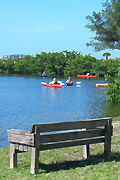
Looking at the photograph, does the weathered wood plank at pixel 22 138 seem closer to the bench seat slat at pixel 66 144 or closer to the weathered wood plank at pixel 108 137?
the bench seat slat at pixel 66 144

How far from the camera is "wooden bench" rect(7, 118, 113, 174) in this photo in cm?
665

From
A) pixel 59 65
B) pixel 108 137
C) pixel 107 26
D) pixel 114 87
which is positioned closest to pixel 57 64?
pixel 59 65

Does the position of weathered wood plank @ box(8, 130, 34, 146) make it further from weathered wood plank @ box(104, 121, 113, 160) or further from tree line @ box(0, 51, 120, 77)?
tree line @ box(0, 51, 120, 77)

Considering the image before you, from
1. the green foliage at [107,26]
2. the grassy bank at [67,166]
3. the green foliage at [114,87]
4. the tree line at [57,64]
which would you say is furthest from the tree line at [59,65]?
the grassy bank at [67,166]

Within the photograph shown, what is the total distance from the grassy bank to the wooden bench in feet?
0.88

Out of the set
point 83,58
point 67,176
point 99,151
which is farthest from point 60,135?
point 83,58

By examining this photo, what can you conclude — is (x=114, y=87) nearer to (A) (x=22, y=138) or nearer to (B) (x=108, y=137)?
(B) (x=108, y=137)

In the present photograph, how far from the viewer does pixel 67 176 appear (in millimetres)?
6363

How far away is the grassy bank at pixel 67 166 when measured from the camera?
6.37 m

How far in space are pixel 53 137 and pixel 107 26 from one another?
14.5 m

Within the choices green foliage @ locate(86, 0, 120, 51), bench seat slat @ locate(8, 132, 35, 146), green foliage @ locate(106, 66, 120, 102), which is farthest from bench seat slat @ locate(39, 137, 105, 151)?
green foliage @ locate(106, 66, 120, 102)

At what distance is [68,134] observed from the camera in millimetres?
7066

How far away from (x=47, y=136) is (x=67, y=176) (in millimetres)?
934

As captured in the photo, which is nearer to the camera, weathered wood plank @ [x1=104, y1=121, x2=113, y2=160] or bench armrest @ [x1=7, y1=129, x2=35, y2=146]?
bench armrest @ [x1=7, y1=129, x2=35, y2=146]
